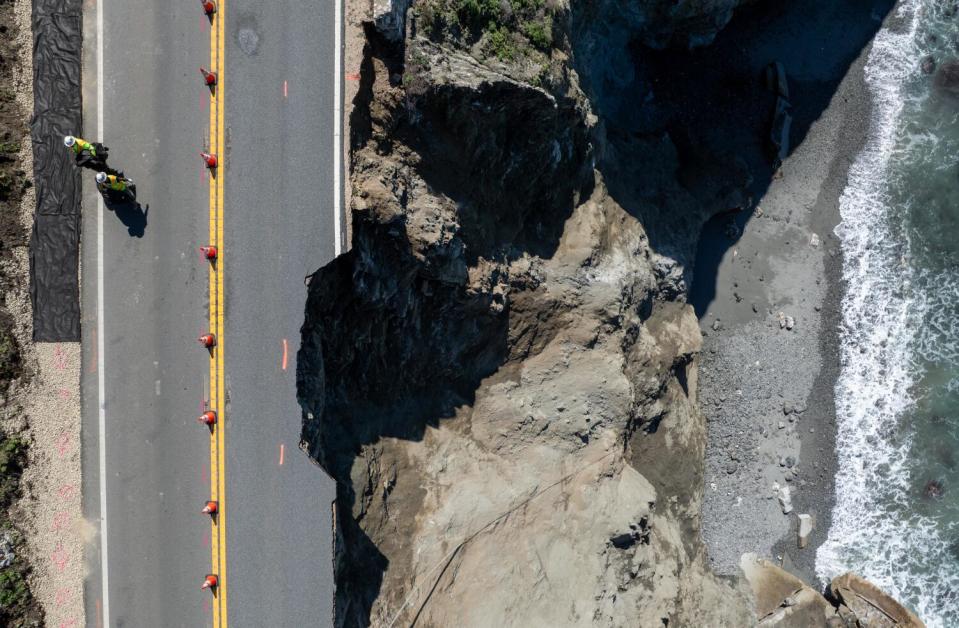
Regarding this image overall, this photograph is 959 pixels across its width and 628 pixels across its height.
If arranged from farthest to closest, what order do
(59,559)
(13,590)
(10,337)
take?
(59,559) → (10,337) → (13,590)

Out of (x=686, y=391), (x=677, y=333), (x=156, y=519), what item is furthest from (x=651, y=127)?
(x=156, y=519)

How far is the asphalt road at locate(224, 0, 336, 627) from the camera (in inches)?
669

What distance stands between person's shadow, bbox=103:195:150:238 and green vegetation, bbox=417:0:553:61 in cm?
972

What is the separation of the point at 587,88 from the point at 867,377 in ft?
62.2

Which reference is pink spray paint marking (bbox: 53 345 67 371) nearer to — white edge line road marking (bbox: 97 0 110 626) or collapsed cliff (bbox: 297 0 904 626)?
white edge line road marking (bbox: 97 0 110 626)

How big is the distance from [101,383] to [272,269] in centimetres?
598

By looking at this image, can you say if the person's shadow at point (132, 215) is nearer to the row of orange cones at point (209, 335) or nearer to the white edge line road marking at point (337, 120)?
the row of orange cones at point (209, 335)

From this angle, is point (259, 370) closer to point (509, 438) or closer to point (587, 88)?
point (509, 438)

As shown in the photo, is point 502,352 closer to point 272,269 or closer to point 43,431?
point 272,269

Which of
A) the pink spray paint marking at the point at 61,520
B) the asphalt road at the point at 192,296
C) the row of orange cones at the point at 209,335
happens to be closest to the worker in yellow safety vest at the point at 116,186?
the asphalt road at the point at 192,296

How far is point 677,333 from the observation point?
26141 millimetres

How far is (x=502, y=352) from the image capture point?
22.1 meters

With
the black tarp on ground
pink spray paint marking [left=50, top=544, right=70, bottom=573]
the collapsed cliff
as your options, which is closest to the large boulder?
the collapsed cliff

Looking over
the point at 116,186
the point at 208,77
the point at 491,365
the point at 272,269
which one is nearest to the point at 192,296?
the point at 272,269
